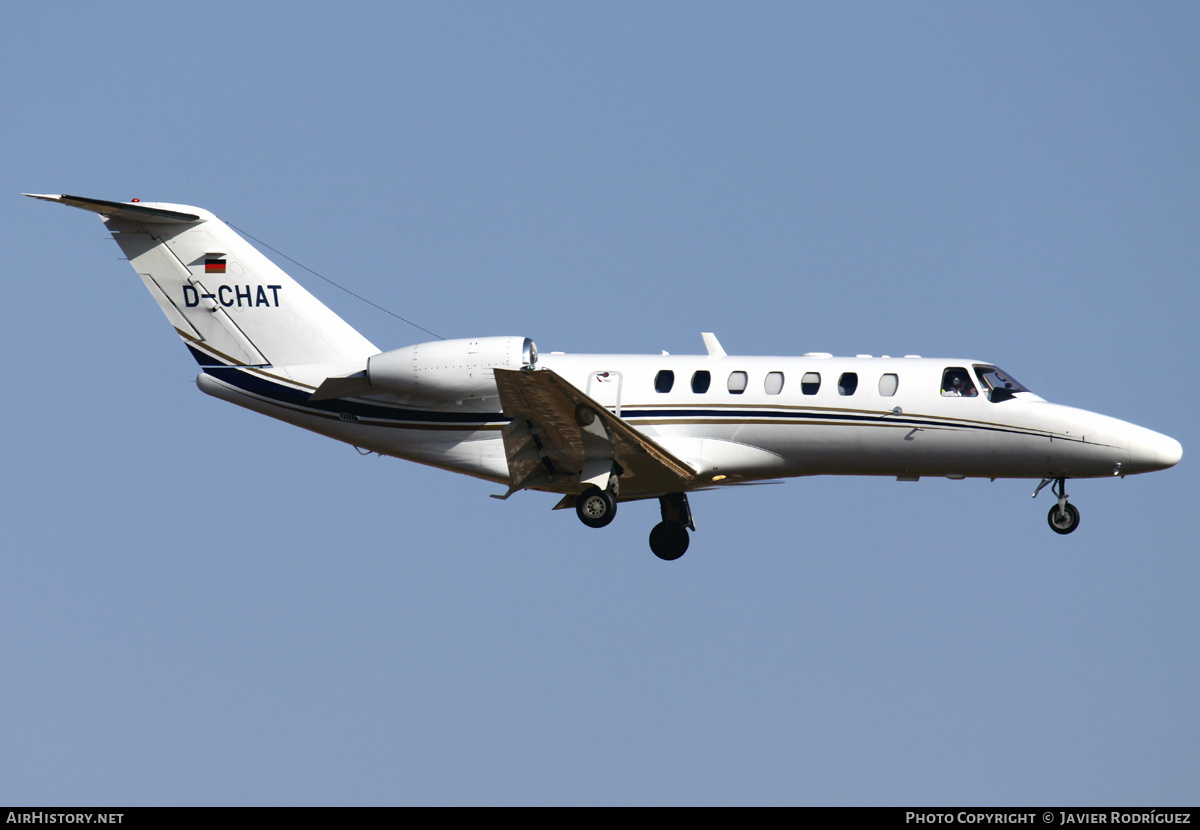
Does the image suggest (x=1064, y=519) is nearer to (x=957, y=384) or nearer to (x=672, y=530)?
(x=957, y=384)

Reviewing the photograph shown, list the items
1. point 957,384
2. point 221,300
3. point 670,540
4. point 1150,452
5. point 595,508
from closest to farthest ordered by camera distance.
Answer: point 595,508, point 1150,452, point 957,384, point 221,300, point 670,540

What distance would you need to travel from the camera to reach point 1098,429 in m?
22.5

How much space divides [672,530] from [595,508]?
2.83 meters

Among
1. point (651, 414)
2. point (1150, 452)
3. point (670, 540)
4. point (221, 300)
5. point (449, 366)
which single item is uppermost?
point (221, 300)

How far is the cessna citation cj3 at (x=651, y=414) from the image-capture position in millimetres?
22109

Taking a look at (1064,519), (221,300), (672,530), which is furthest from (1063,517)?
(221,300)

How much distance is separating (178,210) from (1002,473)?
14.1 m

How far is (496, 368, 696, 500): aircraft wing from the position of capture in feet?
68.0

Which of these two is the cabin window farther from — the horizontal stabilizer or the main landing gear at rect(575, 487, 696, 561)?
the horizontal stabilizer

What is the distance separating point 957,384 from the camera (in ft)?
74.5

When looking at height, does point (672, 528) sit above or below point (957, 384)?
below

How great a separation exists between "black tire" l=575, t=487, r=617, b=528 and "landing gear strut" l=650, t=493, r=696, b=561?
8.42 feet

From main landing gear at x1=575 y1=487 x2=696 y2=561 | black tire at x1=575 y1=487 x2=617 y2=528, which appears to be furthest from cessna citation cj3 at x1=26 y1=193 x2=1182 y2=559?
main landing gear at x1=575 y1=487 x2=696 y2=561

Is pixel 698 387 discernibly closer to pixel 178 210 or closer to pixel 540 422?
pixel 540 422
